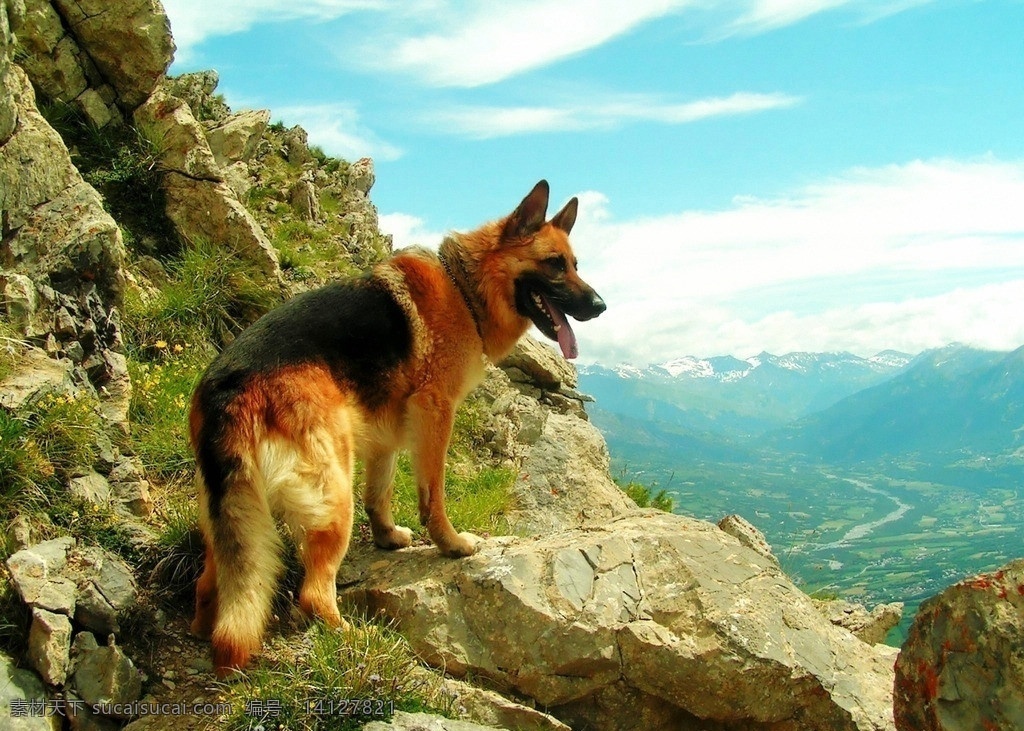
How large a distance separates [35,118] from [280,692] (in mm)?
6402

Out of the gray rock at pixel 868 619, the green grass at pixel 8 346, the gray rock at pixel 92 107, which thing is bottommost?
the gray rock at pixel 868 619

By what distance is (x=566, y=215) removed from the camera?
22.7 ft

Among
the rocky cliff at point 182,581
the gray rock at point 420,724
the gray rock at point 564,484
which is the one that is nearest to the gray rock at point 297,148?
the rocky cliff at point 182,581

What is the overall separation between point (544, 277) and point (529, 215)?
23.1 inches

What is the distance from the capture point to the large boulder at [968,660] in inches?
169

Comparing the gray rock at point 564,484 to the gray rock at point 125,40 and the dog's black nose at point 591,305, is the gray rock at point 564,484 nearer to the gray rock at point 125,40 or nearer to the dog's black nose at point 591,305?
the dog's black nose at point 591,305

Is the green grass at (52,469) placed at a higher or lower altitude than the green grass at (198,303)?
lower

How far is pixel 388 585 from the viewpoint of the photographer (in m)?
5.73

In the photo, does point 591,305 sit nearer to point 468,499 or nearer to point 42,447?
point 468,499

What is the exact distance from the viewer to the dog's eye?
6496mm

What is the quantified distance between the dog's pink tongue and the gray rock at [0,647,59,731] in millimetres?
4518

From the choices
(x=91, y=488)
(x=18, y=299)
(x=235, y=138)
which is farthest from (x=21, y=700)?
(x=235, y=138)

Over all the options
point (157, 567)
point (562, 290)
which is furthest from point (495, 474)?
point (157, 567)

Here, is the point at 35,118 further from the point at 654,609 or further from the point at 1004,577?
the point at 1004,577
